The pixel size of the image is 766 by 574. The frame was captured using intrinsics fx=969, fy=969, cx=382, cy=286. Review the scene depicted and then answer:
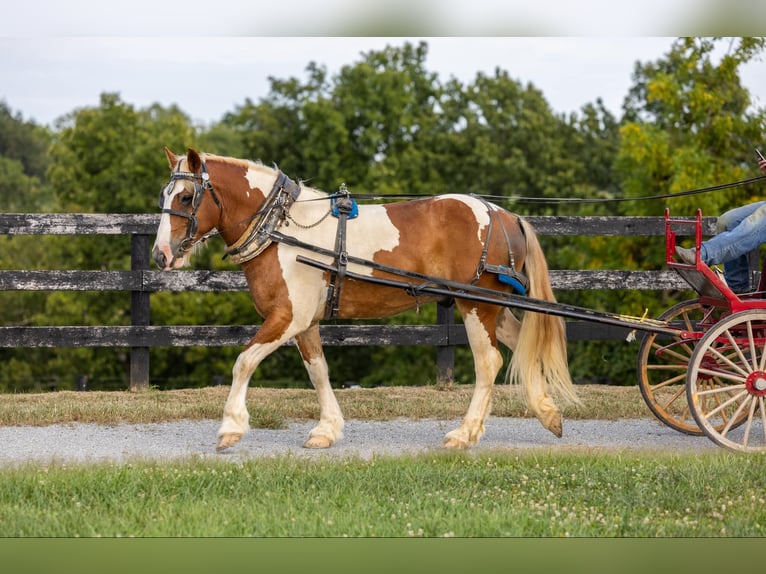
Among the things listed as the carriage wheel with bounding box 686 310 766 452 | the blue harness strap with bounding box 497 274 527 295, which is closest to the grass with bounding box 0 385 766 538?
the carriage wheel with bounding box 686 310 766 452

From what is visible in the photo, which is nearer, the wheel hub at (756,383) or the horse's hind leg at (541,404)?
the wheel hub at (756,383)

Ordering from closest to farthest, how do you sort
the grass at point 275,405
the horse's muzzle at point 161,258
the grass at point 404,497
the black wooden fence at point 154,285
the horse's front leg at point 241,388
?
1. the grass at point 404,497
2. the horse's muzzle at point 161,258
3. the horse's front leg at point 241,388
4. the grass at point 275,405
5. the black wooden fence at point 154,285

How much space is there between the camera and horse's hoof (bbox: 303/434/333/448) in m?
7.06

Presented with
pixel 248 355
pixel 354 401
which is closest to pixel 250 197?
pixel 248 355

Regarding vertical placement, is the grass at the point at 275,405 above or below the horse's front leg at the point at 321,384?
below

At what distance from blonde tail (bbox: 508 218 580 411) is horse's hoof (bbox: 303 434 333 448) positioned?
1.44 meters

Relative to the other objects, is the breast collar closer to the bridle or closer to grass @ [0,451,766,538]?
the bridle

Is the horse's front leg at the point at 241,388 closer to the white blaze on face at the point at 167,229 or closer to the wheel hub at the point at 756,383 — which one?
the white blaze on face at the point at 167,229

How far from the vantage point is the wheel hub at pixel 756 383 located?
6.71m

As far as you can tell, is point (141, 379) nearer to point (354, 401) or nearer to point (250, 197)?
point (354, 401)

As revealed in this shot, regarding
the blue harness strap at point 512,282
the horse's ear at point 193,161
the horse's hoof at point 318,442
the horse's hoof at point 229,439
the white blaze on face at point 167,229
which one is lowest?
the horse's hoof at point 318,442

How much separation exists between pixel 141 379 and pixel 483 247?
447 cm

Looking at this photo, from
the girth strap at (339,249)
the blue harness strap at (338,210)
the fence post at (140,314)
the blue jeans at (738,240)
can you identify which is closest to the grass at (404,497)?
the girth strap at (339,249)

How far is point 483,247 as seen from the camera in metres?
7.07
